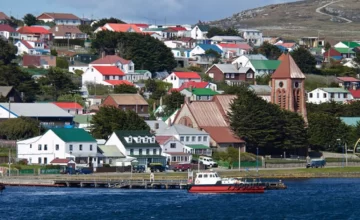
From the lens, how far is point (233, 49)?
185 m

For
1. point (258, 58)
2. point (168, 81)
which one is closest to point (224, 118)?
point (168, 81)

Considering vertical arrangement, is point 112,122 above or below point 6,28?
below

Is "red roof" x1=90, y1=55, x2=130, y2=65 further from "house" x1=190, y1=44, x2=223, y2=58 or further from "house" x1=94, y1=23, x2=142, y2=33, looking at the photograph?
"house" x1=94, y1=23, x2=142, y2=33

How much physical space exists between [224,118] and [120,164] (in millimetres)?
18140

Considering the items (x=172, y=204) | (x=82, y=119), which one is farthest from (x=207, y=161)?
(x=172, y=204)

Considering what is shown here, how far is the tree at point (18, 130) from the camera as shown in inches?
4417

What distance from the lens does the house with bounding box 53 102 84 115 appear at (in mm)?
129538

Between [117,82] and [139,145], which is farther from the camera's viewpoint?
[117,82]

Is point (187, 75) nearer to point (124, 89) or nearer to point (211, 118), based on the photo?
point (124, 89)

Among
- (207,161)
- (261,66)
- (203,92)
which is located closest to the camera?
(207,161)

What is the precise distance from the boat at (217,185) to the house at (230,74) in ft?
221

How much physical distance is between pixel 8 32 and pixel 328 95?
50.5 meters

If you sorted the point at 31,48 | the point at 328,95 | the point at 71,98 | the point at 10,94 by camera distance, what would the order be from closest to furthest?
Result: the point at 10,94 < the point at 71,98 < the point at 328,95 < the point at 31,48

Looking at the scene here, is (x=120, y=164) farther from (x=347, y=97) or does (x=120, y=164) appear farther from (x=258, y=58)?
(x=258, y=58)
